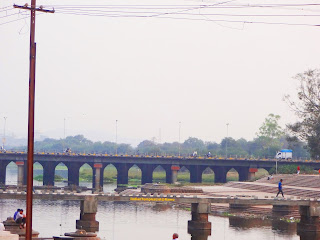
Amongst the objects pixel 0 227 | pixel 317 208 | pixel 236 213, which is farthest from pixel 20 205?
pixel 0 227

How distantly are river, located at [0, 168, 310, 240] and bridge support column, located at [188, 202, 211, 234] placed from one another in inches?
33.9

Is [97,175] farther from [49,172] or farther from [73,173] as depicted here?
[49,172]

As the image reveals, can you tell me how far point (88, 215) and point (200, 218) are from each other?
10.3 meters

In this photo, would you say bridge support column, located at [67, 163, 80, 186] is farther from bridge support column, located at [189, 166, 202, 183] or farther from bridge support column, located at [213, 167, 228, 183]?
bridge support column, located at [213, 167, 228, 183]

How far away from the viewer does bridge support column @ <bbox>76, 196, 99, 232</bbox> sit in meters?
64.5

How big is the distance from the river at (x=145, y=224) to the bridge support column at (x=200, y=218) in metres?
0.86

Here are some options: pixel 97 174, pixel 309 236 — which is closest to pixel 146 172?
pixel 97 174

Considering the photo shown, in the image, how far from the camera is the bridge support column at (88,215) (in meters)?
64.5

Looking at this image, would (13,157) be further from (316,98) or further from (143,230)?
(143,230)

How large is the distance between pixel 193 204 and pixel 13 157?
91514mm

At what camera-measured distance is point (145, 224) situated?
75.1 m

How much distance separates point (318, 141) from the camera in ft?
416

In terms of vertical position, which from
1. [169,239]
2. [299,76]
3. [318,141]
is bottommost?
[169,239]

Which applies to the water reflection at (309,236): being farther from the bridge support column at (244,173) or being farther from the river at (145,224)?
the bridge support column at (244,173)
